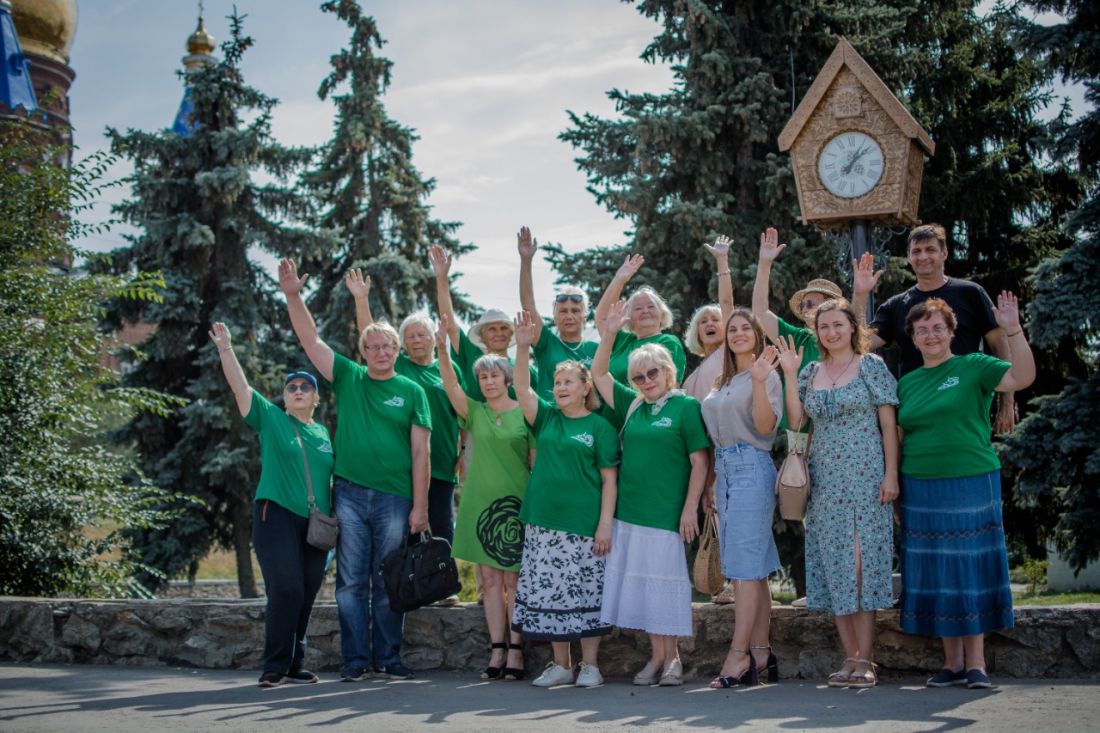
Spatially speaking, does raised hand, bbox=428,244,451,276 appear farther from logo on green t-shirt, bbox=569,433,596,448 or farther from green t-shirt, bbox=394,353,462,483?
logo on green t-shirt, bbox=569,433,596,448

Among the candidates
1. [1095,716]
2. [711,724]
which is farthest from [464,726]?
[1095,716]

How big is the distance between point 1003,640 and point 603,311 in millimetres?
3067

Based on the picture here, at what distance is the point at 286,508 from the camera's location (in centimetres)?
615

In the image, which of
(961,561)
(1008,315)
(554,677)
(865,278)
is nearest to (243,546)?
(554,677)

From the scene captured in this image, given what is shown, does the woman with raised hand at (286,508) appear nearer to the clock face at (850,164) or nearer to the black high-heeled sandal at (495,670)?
the black high-heeled sandal at (495,670)

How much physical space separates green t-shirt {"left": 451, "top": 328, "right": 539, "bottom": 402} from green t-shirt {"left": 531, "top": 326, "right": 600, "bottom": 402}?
7.0 inches

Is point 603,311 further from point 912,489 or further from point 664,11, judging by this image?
point 664,11

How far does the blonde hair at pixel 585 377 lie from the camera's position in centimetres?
607

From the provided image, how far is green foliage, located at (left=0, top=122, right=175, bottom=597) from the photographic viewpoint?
9.52 metres

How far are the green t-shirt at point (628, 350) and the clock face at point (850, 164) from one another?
1738mm

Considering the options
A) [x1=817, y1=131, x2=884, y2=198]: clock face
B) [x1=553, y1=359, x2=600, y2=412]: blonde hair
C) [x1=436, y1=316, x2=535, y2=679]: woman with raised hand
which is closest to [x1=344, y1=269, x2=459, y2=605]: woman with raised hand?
[x1=436, y1=316, x2=535, y2=679]: woman with raised hand

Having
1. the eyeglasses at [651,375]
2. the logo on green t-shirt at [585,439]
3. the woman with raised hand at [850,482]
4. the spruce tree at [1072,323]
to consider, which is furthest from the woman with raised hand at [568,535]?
the spruce tree at [1072,323]

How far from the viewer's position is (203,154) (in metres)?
18.8

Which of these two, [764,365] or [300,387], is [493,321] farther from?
A: [764,365]
